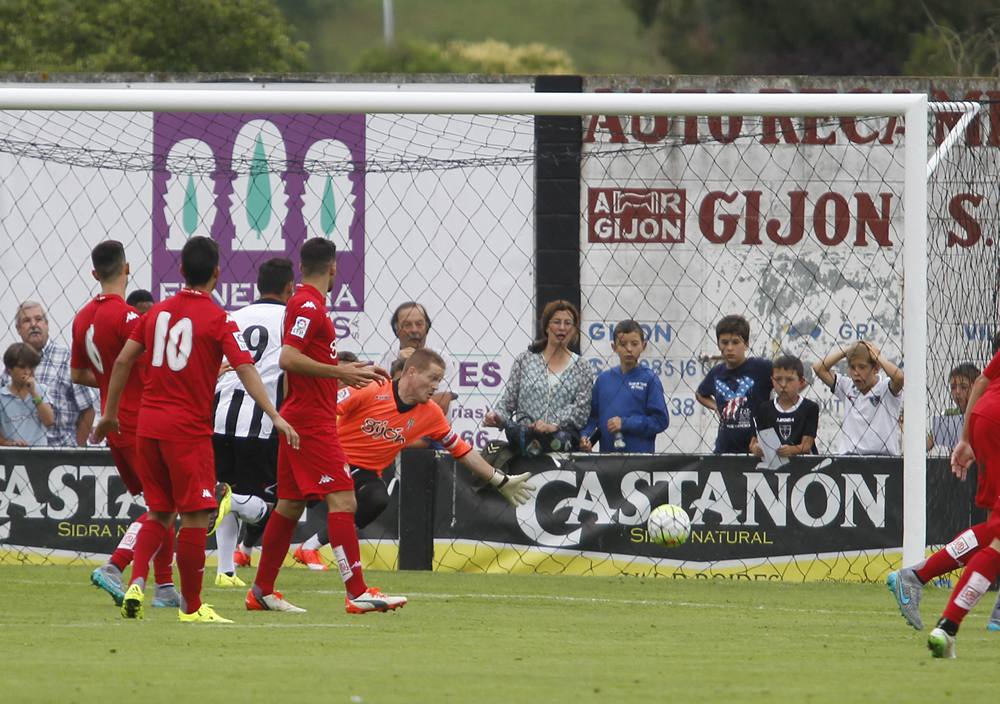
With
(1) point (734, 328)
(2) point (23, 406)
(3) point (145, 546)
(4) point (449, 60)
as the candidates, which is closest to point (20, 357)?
(2) point (23, 406)

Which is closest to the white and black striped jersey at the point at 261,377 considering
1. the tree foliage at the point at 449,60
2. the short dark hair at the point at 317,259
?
the short dark hair at the point at 317,259

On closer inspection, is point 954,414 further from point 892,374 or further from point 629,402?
point 629,402

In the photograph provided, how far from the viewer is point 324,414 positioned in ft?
30.3

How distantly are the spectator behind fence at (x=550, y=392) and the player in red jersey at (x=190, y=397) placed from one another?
445cm

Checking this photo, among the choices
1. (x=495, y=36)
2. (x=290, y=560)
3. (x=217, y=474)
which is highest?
(x=495, y=36)

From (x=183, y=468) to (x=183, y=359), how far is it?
0.52m

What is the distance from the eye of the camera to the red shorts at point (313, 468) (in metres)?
9.16

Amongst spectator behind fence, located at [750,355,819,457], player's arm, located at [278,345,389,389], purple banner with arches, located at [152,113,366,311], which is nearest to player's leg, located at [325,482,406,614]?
player's arm, located at [278,345,389,389]

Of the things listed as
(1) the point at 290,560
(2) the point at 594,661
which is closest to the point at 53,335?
(1) the point at 290,560

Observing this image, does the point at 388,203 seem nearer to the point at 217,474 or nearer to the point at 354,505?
the point at 217,474

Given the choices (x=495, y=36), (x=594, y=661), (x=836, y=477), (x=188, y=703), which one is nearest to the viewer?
(x=188, y=703)

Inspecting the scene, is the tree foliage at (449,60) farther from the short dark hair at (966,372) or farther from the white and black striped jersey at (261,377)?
the white and black striped jersey at (261,377)

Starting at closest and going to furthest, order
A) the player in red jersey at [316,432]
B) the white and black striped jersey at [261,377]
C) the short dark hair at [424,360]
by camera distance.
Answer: the player in red jersey at [316,432], the short dark hair at [424,360], the white and black striped jersey at [261,377]

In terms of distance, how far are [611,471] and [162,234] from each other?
18.1 ft
